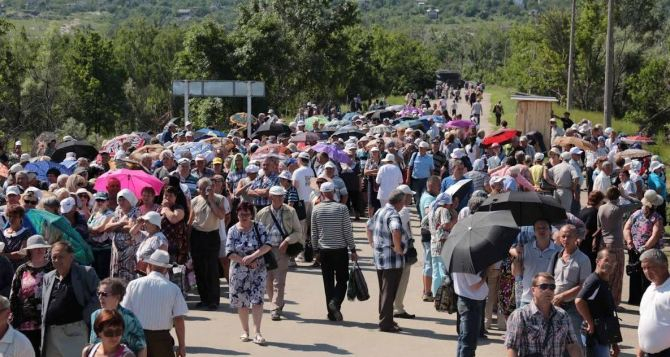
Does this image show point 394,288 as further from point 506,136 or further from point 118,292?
point 506,136

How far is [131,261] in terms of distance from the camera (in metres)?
12.3

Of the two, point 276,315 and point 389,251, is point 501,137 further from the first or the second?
point 389,251

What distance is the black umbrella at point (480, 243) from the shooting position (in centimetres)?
1071

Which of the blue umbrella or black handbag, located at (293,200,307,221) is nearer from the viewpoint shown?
black handbag, located at (293,200,307,221)

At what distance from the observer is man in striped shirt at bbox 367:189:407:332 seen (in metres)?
13.2

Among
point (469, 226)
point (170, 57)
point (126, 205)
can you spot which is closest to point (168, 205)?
point (126, 205)

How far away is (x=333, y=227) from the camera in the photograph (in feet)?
45.2

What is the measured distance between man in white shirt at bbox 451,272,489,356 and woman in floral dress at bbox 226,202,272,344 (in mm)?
2474

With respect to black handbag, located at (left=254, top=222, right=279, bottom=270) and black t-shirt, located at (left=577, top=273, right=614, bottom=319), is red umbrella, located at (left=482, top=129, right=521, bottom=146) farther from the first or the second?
black t-shirt, located at (left=577, top=273, right=614, bottom=319)

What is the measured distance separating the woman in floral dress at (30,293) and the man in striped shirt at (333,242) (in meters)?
4.48

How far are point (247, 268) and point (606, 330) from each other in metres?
4.16

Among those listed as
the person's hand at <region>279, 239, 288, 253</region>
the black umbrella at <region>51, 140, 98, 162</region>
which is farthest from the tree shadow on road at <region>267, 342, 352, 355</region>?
the black umbrella at <region>51, 140, 98, 162</region>

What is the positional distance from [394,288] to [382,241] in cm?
55

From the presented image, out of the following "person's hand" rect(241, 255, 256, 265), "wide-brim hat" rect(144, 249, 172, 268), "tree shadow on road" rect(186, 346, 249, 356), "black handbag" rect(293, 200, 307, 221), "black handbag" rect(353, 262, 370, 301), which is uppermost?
"wide-brim hat" rect(144, 249, 172, 268)
